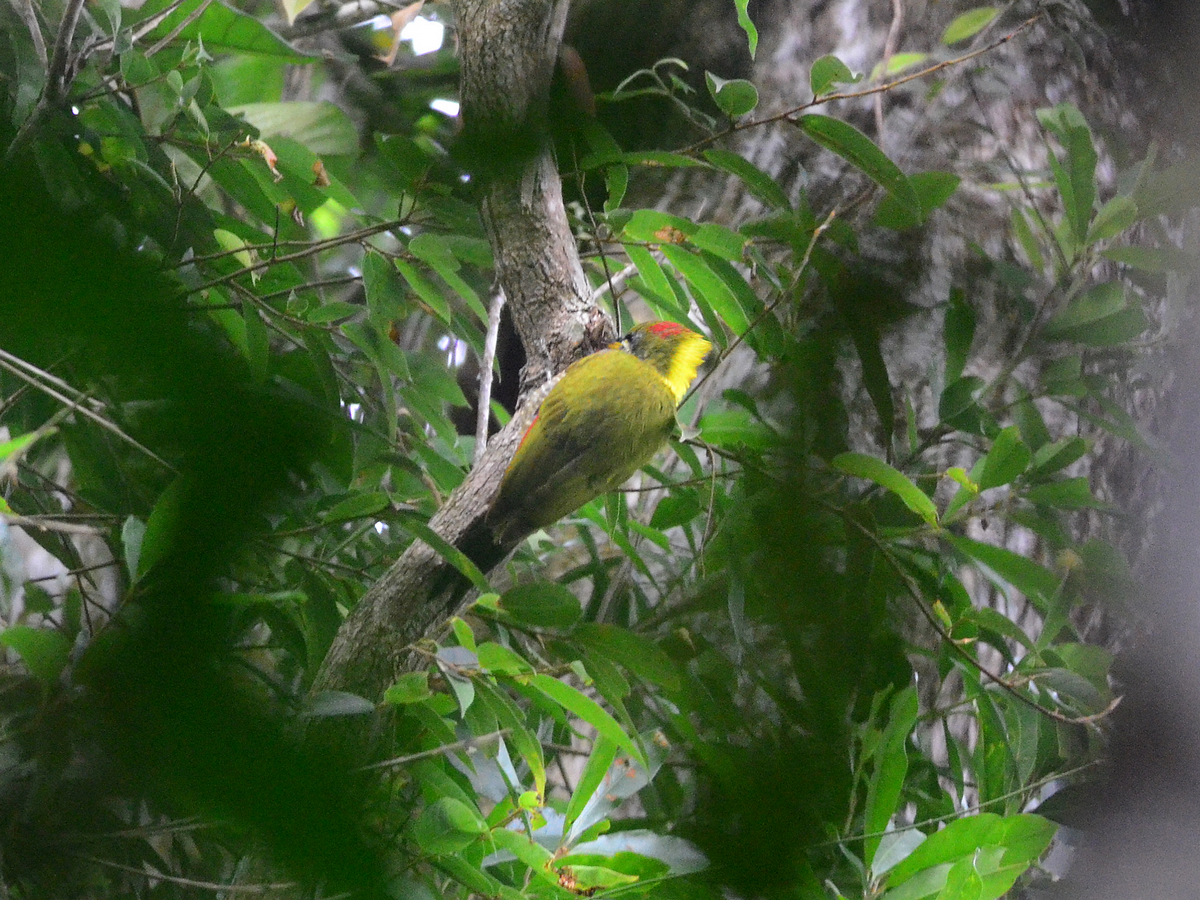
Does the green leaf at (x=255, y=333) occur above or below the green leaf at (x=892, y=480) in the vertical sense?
above

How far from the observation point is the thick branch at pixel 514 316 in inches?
31.5

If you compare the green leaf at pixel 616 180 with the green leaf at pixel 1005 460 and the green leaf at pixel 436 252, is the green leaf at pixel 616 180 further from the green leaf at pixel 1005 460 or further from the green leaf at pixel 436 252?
the green leaf at pixel 1005 460

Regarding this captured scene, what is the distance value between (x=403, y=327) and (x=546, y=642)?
0.81 m

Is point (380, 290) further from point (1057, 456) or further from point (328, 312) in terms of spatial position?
point (1057, 456)

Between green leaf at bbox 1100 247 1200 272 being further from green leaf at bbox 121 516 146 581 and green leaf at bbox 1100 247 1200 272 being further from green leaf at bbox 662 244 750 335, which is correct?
green leaf at bbox 121 516 146 581

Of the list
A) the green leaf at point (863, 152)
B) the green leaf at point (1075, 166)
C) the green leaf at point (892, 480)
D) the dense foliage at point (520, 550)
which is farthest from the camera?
the green leaf at point (1075, 166)

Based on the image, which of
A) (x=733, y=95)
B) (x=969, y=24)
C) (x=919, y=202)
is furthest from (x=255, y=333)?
(x=969, y=24)

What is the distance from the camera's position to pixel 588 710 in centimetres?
77

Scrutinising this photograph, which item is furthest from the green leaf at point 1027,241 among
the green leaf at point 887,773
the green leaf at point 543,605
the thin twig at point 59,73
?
the thin twig at point 59,73

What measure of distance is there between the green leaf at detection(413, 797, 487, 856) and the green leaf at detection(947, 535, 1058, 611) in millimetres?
483

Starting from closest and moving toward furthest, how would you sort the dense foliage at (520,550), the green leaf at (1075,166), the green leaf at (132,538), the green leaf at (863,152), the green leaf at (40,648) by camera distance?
the dense foliage at (520,550)
the green leaf at (40,648)
the green leaf at (132,538)
the green leaf at (863,152)
the green leaf at (1075,166)

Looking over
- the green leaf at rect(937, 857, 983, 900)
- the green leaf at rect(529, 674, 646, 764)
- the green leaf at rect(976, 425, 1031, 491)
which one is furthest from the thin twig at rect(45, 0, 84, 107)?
the green leaf at rect(937, 857, 983, 900)

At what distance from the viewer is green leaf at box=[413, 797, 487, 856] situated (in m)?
0.76

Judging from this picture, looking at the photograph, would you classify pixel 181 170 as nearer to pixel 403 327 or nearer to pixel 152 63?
pixel 152 63
